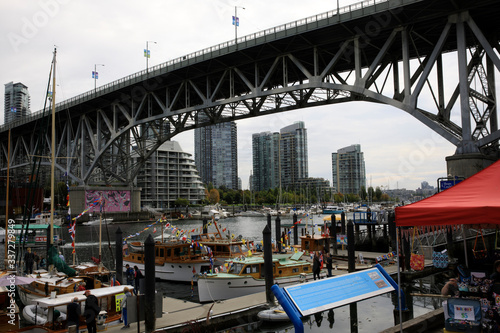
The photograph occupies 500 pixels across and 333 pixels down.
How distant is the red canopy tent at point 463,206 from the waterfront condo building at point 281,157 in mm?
139073

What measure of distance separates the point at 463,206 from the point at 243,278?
1244 cm

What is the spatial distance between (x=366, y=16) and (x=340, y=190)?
16800cm

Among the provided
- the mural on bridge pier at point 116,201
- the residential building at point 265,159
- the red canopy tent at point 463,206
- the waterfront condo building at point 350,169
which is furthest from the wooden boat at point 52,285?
the waterfront condo building at point 350,169

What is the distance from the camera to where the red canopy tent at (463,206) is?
24.7 feet

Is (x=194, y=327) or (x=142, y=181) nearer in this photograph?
(x=194, y=327)

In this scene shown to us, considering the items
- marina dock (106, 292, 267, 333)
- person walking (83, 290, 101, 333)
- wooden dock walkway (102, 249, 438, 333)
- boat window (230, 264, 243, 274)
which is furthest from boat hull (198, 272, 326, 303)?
person walking (83, 290, 101, 333)

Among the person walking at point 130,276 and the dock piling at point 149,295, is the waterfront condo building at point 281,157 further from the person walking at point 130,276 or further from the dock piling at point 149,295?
the dock piling at point 149,295

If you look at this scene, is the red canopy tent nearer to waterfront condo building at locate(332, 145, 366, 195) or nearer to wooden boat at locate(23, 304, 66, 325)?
wooden boat at locate(23, 304, 66, 325)

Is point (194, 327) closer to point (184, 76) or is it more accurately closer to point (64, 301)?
point (64, 301)

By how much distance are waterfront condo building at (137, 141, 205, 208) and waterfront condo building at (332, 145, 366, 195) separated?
74814mm

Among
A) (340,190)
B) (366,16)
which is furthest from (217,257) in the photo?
(340,190)

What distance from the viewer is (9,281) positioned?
13.7 m

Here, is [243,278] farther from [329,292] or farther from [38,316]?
[329,292]

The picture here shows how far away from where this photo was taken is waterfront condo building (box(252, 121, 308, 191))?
156750 millimetres
